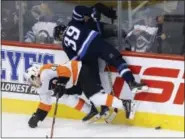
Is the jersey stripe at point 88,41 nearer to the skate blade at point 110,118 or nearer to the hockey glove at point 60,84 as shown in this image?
the hockey glove at point 60,84

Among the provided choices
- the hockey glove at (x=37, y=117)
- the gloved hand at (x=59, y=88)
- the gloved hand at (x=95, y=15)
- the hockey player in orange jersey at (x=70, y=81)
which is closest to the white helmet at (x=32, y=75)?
the hockey player in orange jersey at (x=70, y=81)

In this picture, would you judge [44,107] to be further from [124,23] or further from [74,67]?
[124,23]

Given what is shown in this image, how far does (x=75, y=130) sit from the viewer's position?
5.42 meters

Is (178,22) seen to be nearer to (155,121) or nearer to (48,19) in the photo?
(155,121)

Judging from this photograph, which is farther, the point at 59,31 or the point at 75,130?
the point at 59,31

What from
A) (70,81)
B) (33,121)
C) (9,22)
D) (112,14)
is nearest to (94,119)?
(70,81)

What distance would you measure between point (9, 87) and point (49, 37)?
2.03 ft

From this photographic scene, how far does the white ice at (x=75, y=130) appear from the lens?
209 inches

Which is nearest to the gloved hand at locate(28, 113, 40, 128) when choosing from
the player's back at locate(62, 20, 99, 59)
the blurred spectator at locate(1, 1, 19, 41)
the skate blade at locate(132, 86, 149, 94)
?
the player's back at locate(62, 20, 99, 59)

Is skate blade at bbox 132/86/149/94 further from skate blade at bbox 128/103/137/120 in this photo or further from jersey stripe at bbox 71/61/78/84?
jersey stripe at bbox 71/61/78/84

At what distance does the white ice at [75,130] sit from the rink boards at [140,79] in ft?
0.29

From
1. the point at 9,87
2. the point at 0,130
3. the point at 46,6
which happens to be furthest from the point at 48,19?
the point at 0,130

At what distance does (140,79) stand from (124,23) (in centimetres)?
54

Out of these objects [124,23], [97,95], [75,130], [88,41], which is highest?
[124,23]
